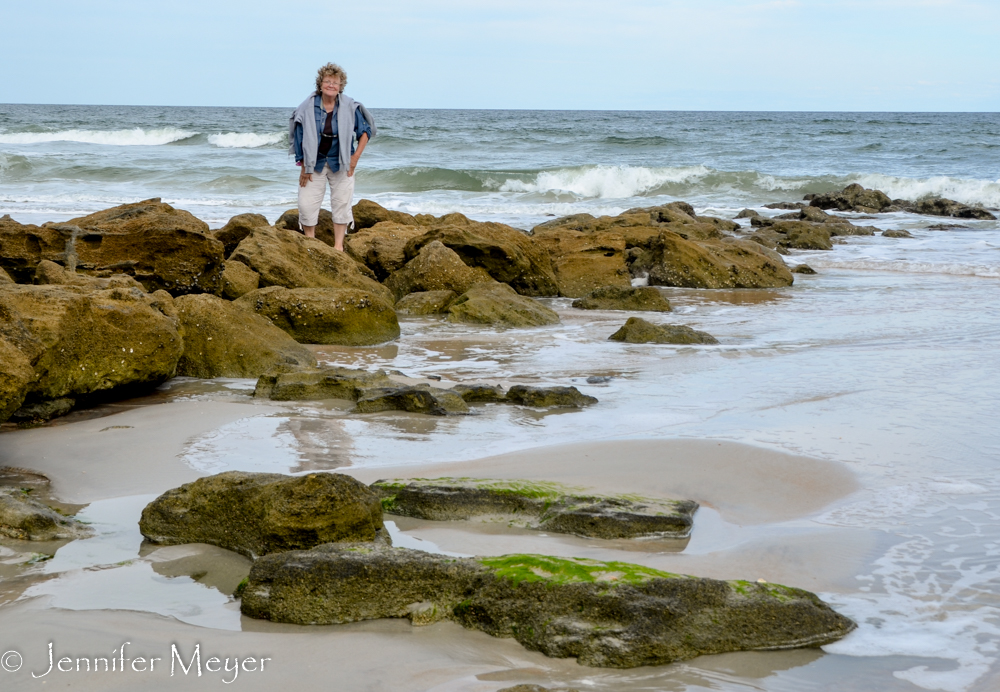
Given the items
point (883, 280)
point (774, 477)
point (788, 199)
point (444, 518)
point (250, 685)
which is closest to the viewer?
point (250, 685)

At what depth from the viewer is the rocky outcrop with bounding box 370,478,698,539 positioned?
3209 mm

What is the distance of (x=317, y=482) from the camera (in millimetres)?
2820

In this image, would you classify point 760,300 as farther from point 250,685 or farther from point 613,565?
point 250,685

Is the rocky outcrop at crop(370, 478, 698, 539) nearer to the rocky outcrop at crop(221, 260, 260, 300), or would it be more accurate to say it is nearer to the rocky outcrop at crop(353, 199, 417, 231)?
the rocky outcrop at crop(221, 260, 260, 300)

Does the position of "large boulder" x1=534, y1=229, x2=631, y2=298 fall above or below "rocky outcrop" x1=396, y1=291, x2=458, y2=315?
above

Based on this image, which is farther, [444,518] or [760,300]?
[760,300]

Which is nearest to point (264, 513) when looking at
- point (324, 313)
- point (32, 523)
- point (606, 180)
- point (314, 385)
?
point (32, 523)

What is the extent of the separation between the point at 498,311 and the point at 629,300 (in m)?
1.54

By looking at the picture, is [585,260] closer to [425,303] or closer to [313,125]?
[425,303]

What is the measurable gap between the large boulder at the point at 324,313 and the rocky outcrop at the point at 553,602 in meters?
4.19

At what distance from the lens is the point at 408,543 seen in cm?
307

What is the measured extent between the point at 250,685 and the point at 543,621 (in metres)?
0.72

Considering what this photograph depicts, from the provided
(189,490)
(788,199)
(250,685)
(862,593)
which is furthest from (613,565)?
(788,199)

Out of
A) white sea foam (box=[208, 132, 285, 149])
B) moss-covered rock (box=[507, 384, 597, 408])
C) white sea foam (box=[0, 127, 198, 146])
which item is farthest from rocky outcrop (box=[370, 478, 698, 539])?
white sea foam (box=[0, 127, 198, 146])
